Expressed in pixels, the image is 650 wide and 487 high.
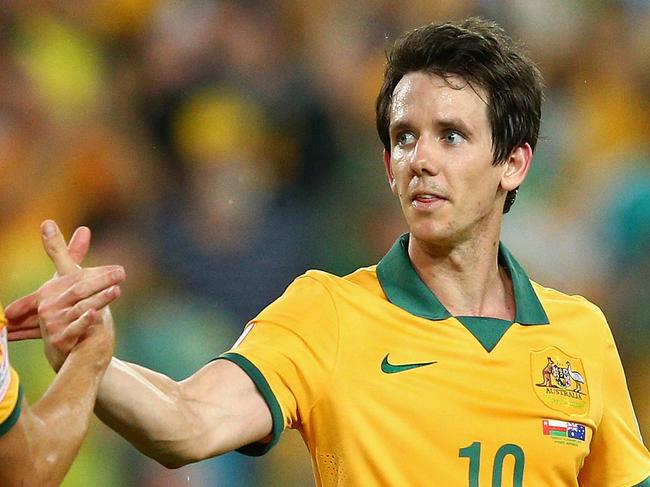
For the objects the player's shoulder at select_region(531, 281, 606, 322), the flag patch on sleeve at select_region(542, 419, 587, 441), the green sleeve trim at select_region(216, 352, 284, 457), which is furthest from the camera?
the player's shoulder at select_region(531, 281, 606, 322)

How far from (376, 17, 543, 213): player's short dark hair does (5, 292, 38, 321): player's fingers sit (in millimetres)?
1021

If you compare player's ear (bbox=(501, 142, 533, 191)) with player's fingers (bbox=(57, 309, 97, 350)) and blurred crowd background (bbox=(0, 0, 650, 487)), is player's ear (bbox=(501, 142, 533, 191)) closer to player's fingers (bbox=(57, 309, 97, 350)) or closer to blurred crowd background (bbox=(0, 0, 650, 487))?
player's fingers (bbox=(57, 309, 97, 350))

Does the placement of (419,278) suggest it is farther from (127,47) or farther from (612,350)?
(127,47)

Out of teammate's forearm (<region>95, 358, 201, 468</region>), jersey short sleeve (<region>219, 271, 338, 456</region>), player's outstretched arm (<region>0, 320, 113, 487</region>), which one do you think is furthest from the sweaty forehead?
player's outstretched arm (<region>0, 320, 113, 487</region>)

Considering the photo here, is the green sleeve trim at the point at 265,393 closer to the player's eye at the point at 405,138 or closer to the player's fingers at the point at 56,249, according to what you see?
the player's fingers at the point at 56,249

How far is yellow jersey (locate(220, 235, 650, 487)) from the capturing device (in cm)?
228

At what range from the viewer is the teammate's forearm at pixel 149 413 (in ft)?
6.31

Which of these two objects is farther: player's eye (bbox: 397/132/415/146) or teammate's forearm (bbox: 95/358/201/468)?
player's eye (bbox: 397/132/415/146)

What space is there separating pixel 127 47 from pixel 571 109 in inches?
66.6

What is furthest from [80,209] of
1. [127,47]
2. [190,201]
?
[127,47]

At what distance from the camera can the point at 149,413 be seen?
6.43 ft

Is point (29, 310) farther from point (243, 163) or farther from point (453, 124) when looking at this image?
point (243, 163)

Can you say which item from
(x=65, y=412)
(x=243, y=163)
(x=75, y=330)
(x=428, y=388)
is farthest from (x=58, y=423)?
(x=243, y=163)

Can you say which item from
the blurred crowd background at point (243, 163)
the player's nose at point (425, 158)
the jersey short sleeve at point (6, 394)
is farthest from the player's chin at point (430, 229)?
the blurred crowd background at point (243, 163)
